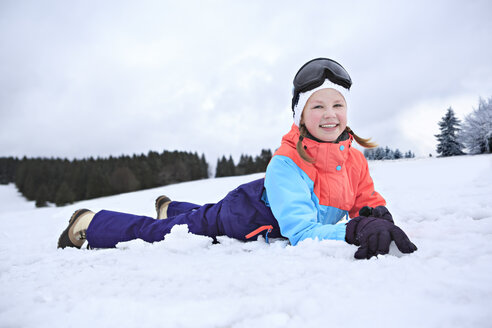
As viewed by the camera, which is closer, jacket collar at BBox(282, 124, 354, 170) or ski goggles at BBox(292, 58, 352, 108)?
jacket collar at BBox(282, 124, 354, 170)

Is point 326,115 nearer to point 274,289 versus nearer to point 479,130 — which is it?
point 274,289

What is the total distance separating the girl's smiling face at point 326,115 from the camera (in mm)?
1994

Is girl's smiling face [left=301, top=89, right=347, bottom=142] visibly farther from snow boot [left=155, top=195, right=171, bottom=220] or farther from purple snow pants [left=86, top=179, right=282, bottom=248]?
snow boot [left=155, top=195, right=171, bottom=220]

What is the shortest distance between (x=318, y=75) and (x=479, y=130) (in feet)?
72.2

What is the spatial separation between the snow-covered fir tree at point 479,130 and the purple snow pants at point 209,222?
20.8 meters

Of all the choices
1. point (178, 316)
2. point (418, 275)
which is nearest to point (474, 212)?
point (418, 275)

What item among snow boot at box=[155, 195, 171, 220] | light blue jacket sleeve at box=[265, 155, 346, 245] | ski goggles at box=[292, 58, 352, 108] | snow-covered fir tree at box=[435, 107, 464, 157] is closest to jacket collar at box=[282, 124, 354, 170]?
light blue jacket sleeve at box=[265, 155, 346, 245]

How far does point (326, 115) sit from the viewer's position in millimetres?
1990

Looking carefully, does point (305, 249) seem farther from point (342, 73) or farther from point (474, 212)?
point (474, 212)

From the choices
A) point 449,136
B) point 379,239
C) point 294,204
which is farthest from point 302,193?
point 449,136

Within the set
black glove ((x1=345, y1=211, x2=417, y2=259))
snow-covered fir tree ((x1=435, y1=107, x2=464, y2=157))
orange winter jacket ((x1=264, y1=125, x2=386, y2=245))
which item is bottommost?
black glove ((x1=345, y1=211, x2=417, y2=259))

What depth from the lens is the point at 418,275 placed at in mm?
938

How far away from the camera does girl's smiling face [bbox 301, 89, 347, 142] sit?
1994mm

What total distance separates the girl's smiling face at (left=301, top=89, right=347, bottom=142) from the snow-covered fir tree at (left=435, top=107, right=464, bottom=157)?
20.2m
